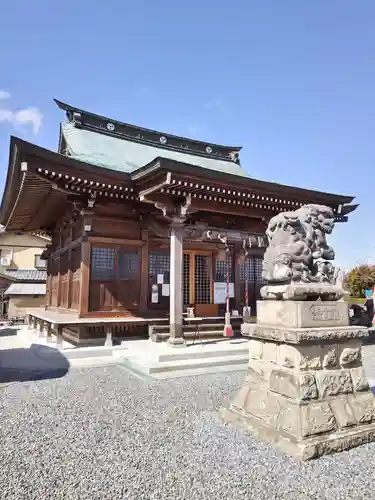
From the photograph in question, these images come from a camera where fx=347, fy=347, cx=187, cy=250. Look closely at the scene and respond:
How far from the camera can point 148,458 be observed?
3.30m

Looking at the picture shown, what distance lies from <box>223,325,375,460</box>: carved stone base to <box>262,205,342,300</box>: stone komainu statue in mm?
445

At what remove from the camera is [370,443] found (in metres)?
3.70

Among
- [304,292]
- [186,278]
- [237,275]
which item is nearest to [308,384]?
[304,292]

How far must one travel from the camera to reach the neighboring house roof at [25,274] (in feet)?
→ 85.2

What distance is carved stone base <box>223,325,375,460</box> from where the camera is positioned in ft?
11.4

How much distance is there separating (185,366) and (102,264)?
4119mm

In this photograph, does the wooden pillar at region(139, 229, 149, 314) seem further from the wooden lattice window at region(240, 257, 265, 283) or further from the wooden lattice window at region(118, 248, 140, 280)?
the wooden lattice window at region(240, 257, 265, 283)

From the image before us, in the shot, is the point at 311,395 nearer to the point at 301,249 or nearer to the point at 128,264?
the point at 301,249

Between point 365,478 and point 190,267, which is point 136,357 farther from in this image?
point 365,478

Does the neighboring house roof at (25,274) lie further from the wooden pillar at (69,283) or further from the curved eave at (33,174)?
the wooden pillar at (69,283)

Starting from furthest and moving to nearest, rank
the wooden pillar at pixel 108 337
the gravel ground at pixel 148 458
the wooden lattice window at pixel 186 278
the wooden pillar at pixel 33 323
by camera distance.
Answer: the wooden pillar at pixel 33 323 < the wooden lattice window at pixel 186 278 < the wooden pillar at pixel 108 337 < the gravel ground at pixel 148 458

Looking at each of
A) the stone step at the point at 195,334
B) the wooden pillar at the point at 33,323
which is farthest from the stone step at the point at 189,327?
the wooden pillar at the point at 33,323

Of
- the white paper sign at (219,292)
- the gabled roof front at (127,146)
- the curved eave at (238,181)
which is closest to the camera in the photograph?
the curved eave at (238,181)

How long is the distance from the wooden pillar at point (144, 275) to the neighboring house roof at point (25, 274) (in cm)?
1828
